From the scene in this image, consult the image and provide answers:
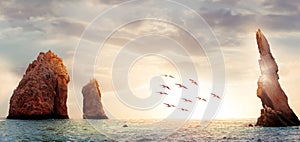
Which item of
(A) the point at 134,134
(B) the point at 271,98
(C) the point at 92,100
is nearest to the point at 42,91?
(C) the point at 92,100

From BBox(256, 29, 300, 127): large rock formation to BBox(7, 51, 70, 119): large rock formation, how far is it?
235ft

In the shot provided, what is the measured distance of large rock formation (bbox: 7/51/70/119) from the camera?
13050cm

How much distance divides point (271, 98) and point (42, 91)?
76294 millimetres

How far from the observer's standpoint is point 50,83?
140 meters

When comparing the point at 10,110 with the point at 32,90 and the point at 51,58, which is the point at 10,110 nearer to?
the point at 32,90

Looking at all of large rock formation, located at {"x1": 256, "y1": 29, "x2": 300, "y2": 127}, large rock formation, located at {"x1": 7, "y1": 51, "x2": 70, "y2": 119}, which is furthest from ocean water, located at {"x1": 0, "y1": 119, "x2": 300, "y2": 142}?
large rock formation, located at {"x1": 7, "y1": 51, "x2": 70, "y2": 119}

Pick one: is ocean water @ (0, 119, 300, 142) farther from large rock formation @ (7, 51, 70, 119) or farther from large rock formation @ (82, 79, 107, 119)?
large rock formation @ (82, 79, 107, 119)

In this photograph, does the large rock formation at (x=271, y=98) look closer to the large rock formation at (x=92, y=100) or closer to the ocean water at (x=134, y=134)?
the ocean water at (x=134, y=134)

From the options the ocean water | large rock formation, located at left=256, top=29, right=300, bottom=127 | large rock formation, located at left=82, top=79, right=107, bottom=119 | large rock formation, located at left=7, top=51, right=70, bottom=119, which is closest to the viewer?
the ocean water

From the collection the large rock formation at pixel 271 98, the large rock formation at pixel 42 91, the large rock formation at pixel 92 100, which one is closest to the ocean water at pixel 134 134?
the large rock formation at pixel 271 98

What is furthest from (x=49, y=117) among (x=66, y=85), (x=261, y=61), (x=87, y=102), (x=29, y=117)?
(x=261, y=61)

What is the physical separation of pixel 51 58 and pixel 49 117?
23412 mm

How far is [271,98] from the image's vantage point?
96500mm

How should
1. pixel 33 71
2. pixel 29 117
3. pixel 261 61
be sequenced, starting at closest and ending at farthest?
pixel 261 61, pixel 29 117, pixel 33 71
